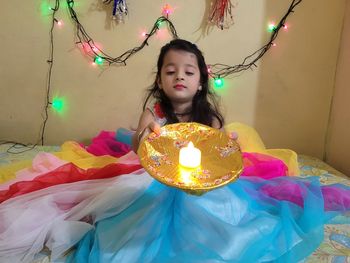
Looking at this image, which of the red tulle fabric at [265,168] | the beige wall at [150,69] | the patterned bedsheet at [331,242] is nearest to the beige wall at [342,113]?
the beige wall at [150,69]

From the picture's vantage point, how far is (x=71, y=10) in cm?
150

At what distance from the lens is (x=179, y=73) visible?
41.7 inches

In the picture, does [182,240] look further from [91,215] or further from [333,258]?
[333,258]

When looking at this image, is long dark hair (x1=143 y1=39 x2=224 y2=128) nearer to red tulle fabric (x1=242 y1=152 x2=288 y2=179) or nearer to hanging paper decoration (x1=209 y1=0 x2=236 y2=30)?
red tulle fabric (x1=242 y1=152 x2=288 y2=179)

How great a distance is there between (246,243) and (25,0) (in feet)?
4.55

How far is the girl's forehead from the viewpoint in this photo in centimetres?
107

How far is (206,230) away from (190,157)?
0.78 feet

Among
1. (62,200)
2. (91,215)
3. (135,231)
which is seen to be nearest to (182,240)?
(135,231)

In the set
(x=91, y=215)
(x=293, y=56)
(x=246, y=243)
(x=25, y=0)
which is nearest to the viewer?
(x=246, y=243)

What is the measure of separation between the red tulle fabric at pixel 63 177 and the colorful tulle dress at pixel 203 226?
0.09 m

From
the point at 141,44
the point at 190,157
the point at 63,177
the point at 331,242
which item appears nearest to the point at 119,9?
the point at 141,44

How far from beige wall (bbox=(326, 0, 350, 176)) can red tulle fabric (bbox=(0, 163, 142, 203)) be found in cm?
101

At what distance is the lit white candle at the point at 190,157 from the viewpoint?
0.63 metres

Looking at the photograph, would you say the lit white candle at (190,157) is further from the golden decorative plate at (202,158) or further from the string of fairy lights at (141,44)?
the string of fairy lights at (141,44)
